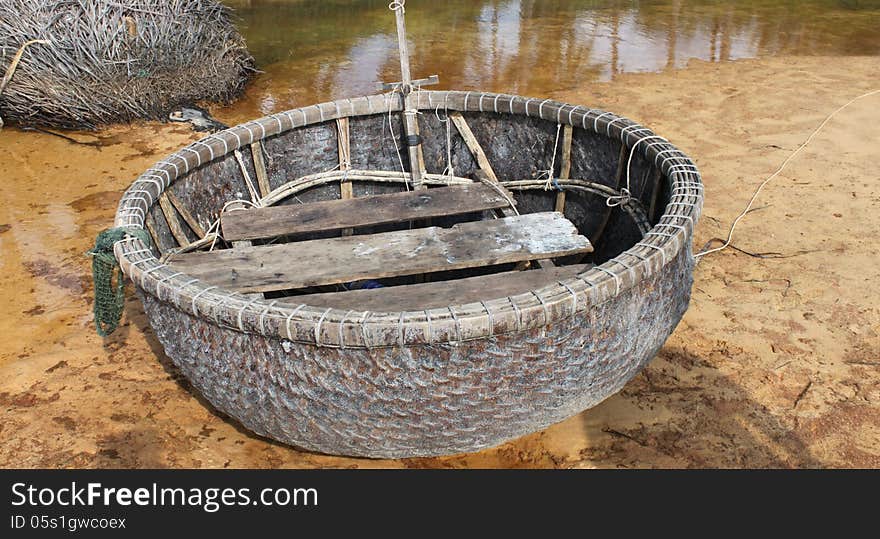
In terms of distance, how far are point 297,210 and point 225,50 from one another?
4.05 meters

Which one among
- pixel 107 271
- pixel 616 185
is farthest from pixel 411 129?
pixel 107 271

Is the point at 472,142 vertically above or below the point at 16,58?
below

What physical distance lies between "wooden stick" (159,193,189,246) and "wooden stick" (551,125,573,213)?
178 cm

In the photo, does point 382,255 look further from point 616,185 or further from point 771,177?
point 771,177

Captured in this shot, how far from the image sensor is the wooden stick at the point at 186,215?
323cm

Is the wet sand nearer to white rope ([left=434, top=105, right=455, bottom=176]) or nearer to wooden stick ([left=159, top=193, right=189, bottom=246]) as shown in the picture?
wooden stick ([left=159, top=193, right=189, bottom=246])

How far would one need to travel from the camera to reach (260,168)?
3713 millimetres

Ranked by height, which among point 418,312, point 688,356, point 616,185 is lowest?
point 688,356

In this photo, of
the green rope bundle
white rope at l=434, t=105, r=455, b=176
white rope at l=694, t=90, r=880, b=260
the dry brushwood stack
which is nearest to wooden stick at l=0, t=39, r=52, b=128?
the dry brushwood stack

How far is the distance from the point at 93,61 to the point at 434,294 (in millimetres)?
4831

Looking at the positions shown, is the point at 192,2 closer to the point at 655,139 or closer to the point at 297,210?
the point at 297,210

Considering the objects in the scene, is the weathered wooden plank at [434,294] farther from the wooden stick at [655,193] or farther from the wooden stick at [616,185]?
the wooden stick at [616,185]

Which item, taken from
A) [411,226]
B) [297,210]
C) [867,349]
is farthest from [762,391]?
[297,210]

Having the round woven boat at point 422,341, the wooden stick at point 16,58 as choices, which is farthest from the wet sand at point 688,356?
the wooden stick at point 16,58
